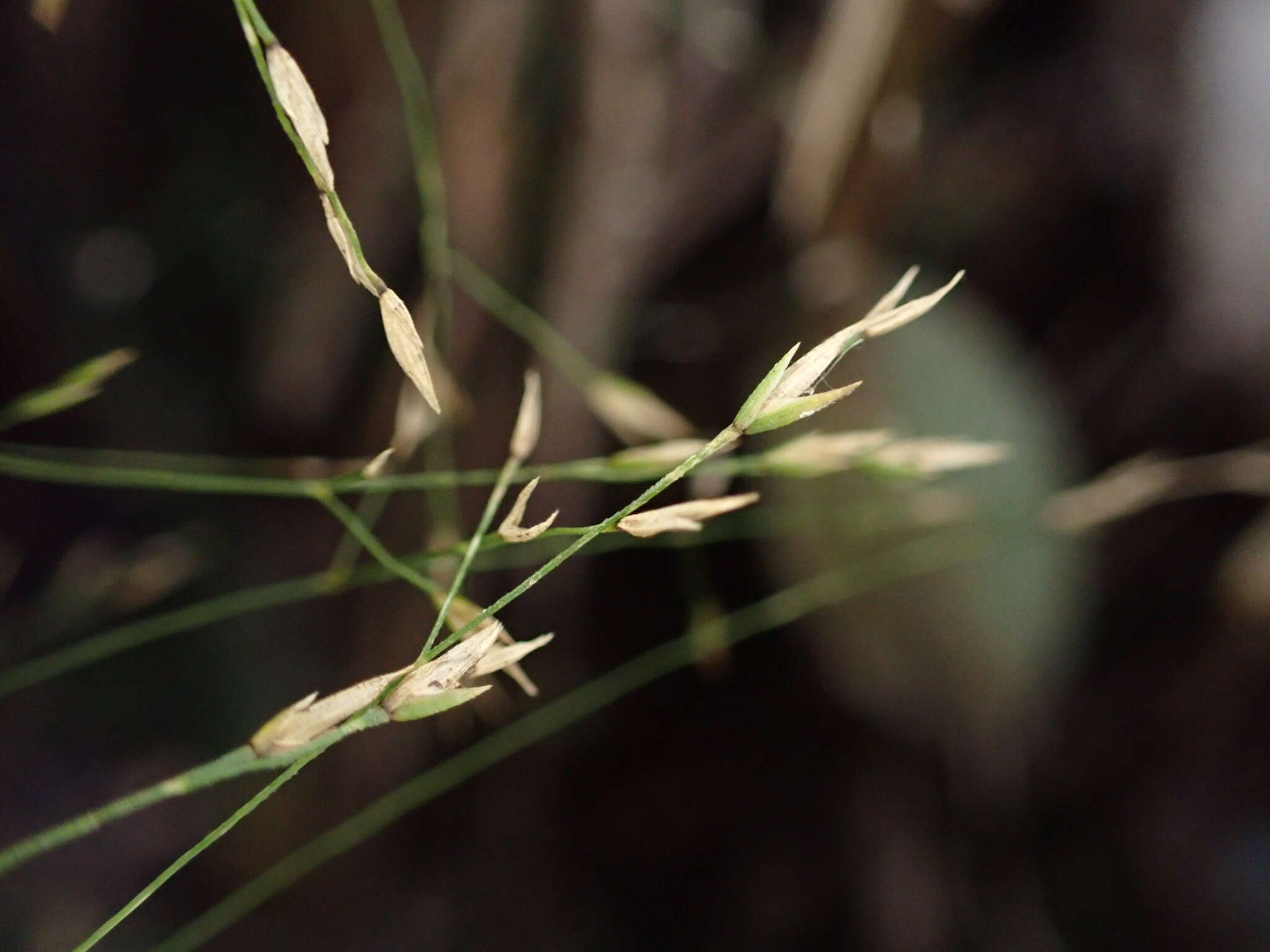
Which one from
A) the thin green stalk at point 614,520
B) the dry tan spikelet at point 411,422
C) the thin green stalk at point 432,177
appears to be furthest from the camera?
the thin green stalk at point 432,177

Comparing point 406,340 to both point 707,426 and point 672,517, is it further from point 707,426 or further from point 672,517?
point 707,426

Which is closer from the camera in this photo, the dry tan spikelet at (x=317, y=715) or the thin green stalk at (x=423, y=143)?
the dry tan spikelet at (x=317, y=715)

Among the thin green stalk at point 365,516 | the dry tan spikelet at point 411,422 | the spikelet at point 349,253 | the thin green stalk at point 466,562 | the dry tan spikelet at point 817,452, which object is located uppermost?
the spikelet at point 349,253

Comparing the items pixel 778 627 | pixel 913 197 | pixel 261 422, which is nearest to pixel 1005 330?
pixel 913 197

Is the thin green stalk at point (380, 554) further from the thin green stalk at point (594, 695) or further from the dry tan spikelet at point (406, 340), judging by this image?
the thin green stalk at point (594, 695)

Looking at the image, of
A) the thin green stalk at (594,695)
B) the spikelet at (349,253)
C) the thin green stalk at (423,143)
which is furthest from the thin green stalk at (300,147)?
the thin green stalk at (594,695)

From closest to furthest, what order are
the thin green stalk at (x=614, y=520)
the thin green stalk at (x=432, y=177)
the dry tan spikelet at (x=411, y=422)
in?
the thin green stalk at (x=614, y=520) → the dry tan spikelet at (x=411, y=422) → the thin green stalk at (x=432, y=177)

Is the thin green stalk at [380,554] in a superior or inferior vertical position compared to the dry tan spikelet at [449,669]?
superior

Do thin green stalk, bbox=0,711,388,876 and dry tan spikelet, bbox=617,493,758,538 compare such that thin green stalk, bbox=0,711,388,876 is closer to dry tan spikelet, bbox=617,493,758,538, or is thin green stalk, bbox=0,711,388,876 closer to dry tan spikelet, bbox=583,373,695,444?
dry tan spikelet, bbox=617,493,758,538
